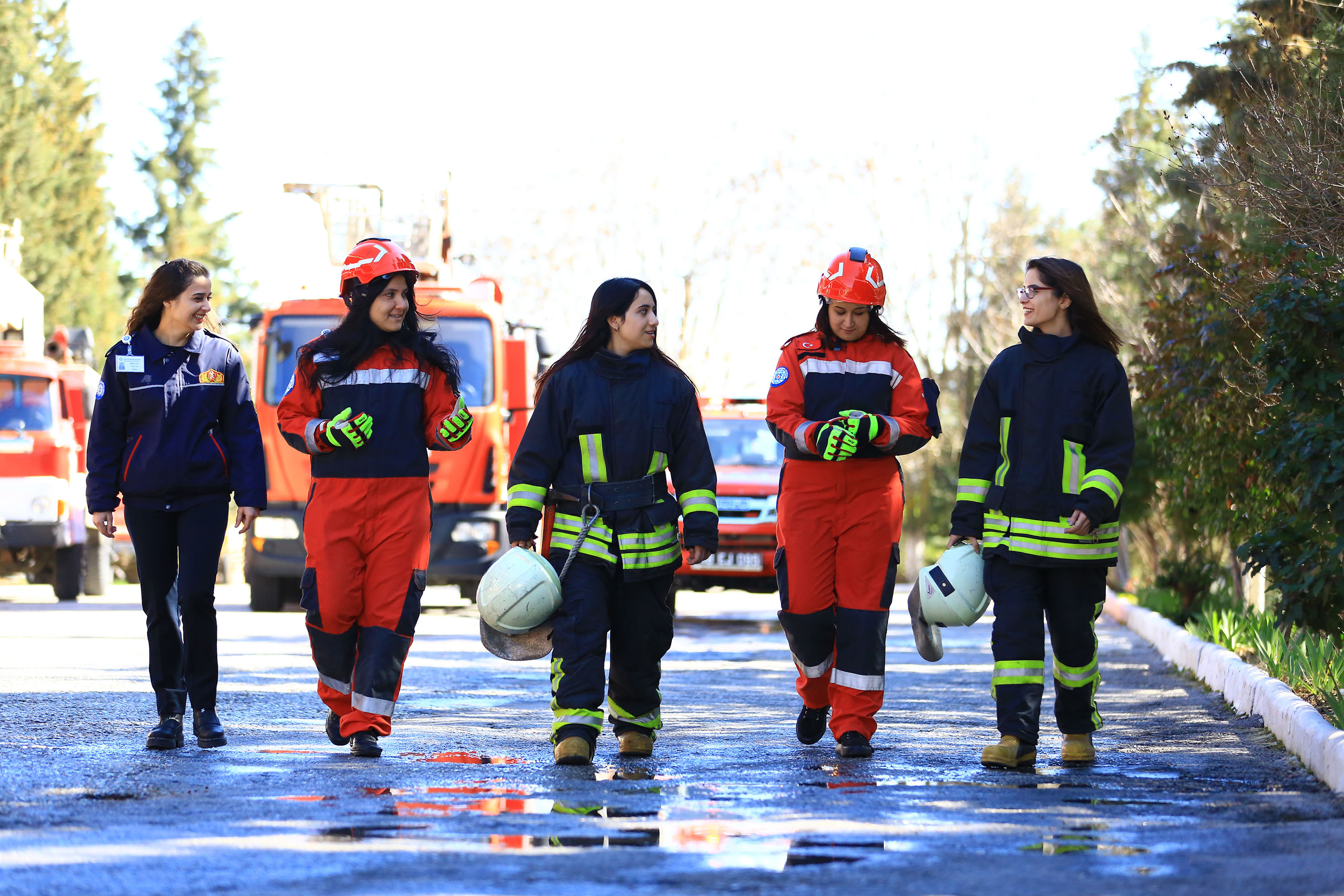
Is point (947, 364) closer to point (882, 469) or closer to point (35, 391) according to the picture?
point (35, 391)

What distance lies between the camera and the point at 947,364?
43.0 meters

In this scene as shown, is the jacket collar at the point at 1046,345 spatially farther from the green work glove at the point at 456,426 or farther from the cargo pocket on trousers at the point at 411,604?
the cargo pocket on trousers at the point at 411,604

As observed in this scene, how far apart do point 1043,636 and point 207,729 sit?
324cm

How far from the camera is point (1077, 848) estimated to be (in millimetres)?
4965

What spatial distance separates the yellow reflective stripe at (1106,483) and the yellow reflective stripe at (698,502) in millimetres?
1397

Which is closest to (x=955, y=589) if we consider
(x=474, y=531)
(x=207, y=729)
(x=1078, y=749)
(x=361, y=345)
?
(x=1078, y=749)

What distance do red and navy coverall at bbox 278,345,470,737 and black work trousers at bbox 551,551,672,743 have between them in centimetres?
62

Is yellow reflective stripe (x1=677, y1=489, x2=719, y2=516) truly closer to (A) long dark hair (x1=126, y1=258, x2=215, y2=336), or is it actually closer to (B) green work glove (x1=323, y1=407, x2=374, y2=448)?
(B) green work glove (x1=323, y1=407, x2=374, y2=448)

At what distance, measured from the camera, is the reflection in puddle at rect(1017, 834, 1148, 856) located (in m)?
4.90

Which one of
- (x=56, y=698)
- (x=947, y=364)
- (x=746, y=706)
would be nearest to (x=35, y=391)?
(x=56, y=698)

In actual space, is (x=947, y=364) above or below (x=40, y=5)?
below

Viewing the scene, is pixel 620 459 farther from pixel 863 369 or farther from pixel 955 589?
pixel 955 589

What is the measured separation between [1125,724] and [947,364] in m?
34.8

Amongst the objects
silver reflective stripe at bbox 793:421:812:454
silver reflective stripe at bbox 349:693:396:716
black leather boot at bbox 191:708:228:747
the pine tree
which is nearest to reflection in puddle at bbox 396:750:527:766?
silver reflective stripe at bbox 349:693:396:716
